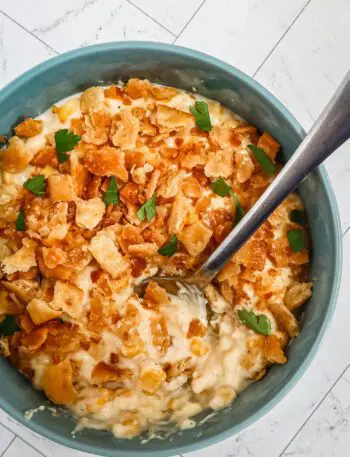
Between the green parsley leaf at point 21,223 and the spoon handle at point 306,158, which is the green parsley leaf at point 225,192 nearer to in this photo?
the spoon handle at point 306,158

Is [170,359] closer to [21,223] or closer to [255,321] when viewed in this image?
[255,321]

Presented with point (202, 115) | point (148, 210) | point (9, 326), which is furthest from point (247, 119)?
point (9, 326)

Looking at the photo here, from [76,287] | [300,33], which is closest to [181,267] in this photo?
[76,287]

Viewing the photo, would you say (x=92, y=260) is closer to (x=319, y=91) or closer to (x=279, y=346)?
(x=279, y=346)

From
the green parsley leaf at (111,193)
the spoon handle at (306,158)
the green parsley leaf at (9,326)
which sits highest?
the spoon handle at (306,158)

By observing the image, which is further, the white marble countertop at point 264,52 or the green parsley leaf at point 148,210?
the white marble countertop at point 264,52

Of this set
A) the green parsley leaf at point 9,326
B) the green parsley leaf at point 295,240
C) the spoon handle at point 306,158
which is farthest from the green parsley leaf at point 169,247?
the green parsley leaf at point 9,326

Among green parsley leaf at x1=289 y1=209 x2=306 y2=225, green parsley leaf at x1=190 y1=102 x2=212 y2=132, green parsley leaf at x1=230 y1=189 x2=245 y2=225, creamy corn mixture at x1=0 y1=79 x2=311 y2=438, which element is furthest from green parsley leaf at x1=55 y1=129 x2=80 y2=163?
green parsley leaf at x1=289 y1=209 x2=306 y2=225
